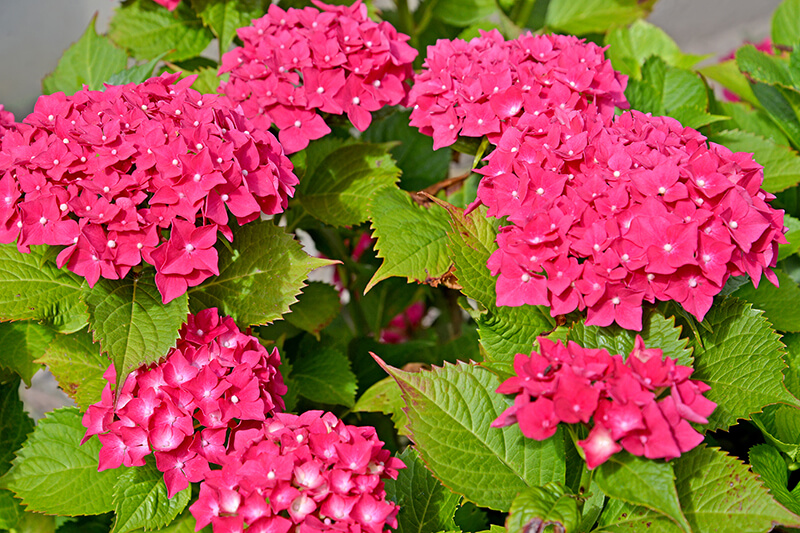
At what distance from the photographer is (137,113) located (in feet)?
3.05

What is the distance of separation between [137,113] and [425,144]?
72cm

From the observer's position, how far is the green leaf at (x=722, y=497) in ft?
2.52

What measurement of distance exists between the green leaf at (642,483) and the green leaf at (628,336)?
16 centimetres

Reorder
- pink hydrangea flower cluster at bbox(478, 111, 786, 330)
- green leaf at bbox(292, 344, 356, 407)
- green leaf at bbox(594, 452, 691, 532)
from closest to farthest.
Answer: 1. green leaf at bbox(594, 452, 691, 532)
2. pink hydrangea flower cluster at bbox(478, 111, 786, 330)
3. green leaf at bbox(292, 344, 356, 407)

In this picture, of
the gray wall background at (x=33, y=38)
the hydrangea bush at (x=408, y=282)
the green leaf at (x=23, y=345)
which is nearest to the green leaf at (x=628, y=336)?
the hydrangea bush at (x=408, y=282)

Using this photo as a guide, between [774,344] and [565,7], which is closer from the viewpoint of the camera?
[774,344]

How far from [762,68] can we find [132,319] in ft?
3.96

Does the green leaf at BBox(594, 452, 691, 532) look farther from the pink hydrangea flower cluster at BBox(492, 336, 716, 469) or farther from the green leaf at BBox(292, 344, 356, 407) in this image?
the green leaf at BBox(292, 344, 356, 407)

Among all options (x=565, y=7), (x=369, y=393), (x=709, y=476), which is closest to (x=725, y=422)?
(x=709, y=476)

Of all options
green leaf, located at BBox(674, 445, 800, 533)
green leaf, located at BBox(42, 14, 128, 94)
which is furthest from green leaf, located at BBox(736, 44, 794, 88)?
green leaf, located at BBox(42, 14, 128, 94)

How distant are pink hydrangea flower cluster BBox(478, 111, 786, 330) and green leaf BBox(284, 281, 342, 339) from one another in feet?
1.56

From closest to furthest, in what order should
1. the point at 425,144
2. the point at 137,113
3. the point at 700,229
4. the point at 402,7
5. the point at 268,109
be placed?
the point at 700,229 → the point at 137,113 → the point at 268,109 → the point at 425,144 → the point at 402,7

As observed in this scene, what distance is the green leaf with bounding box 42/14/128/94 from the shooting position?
4.50 feet

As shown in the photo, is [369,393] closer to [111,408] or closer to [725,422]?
[111,408]
